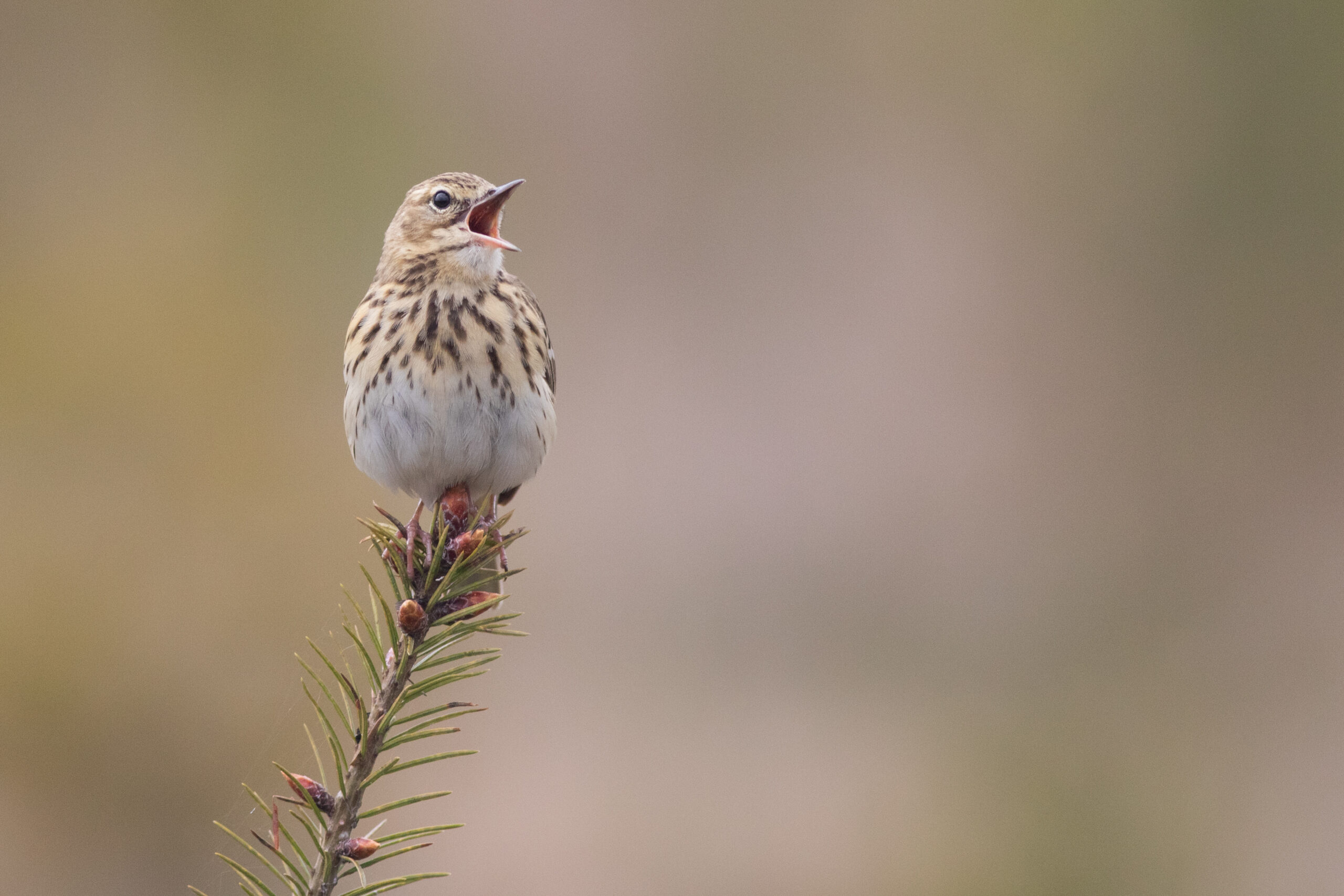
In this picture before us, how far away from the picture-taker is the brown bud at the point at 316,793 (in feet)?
3.41

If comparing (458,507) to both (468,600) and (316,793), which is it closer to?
(468,600)

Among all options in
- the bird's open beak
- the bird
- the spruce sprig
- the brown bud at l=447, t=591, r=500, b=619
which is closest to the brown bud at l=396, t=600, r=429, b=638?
the spruce sprig

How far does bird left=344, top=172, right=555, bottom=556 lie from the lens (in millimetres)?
1965

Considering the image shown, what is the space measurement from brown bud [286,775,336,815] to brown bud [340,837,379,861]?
0.05 m

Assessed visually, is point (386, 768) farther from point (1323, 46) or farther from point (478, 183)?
point (1323, 46)

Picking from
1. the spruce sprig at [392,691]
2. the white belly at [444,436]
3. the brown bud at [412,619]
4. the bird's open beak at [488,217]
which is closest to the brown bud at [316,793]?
the spruce sprig at [392,691]

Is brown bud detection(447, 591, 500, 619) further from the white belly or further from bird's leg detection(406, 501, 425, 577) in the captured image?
the white belly

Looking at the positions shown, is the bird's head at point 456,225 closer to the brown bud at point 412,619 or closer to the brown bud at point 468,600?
the brown bud at point 468,600

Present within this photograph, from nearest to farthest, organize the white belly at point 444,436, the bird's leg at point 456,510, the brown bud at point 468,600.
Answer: the brown bud at point 468,600 → the bird's leg at point 456,510 → the white belly at point 444,436

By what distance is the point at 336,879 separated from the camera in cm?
102

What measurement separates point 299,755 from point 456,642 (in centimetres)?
522

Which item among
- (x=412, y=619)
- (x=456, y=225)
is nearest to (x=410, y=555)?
(x=412, y=619)

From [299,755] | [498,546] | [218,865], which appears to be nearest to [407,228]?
[498,546]

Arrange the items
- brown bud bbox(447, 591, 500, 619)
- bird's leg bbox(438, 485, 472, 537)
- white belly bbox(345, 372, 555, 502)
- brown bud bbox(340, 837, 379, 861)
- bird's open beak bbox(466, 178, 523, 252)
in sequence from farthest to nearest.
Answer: bird's open beak bbox(466, 178, 523, 252) < white belly bbox(345, 372, 555, 502) < bird's leg bbox(438, 485, 472, 537) < brown bud bbox(447, 591, 500, 619) < brown bud bbox(340, 837, 379, 861)
